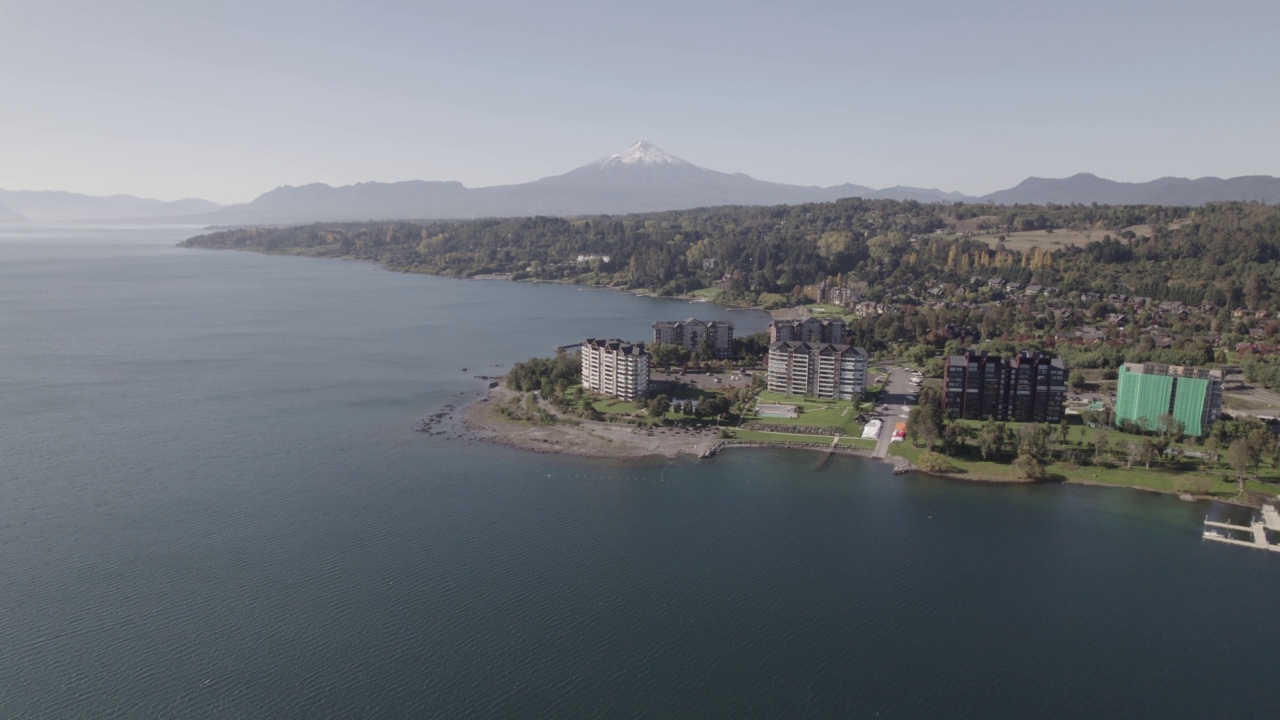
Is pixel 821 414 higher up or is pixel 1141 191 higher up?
pixel 1141 191

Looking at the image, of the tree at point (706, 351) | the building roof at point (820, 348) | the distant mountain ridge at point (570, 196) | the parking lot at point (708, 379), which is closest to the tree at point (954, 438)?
the building roof at point (820, 348)

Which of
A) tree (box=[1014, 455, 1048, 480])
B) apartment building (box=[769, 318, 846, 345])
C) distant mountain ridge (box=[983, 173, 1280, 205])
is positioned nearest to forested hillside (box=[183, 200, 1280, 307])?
apartment building (box=[769, 318, 846, 345])

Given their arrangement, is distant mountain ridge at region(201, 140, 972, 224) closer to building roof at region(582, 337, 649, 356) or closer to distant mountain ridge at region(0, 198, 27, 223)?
distant mountain ridge at region(0, 198, 27, 223)

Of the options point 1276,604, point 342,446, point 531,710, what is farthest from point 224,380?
point 1276,604

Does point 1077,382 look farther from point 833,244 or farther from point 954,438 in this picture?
point 833,244

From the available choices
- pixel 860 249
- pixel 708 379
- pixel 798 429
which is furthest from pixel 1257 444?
pixel 860 249

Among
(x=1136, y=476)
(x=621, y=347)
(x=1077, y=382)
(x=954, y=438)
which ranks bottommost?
(x=1136, y=476)

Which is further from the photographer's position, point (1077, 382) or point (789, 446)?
point (1077, 382)
